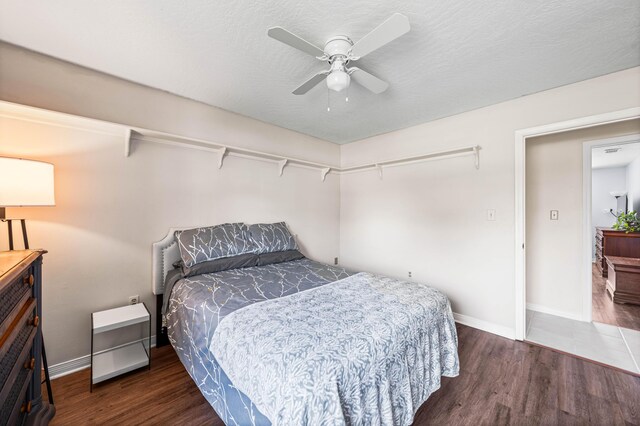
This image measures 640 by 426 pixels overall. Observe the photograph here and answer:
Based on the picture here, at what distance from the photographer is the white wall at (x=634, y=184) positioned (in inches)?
194

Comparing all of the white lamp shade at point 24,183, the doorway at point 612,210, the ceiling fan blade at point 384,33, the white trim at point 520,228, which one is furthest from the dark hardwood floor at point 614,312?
the white lamp shade at point 24,183

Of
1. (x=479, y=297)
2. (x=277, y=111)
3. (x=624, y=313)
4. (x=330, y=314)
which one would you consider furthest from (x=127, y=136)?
(x=624, y=313)

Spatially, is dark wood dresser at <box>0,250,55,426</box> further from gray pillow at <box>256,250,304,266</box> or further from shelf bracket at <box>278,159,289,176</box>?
shelf bracket at <box>278,159,289,176</box>

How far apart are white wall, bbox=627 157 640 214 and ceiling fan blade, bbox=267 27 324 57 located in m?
7.01

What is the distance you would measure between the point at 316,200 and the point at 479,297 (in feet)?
8.01

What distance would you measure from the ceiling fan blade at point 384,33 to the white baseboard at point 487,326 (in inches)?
115

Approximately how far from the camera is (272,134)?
340cm

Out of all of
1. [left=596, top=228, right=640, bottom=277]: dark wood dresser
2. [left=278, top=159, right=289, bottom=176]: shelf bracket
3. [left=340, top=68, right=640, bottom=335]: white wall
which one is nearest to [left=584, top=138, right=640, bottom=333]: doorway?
[left=596, top=228, right=640, bottom=277]: dark wood dresser

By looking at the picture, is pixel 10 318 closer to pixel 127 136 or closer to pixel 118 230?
pixel 118 230

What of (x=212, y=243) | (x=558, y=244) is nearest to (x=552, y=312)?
(x=558, y=244)

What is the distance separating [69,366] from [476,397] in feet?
10.1

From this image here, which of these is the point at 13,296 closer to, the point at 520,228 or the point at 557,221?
the point at 520,228

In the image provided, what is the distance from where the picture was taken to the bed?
3.37ft

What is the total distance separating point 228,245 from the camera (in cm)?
255
